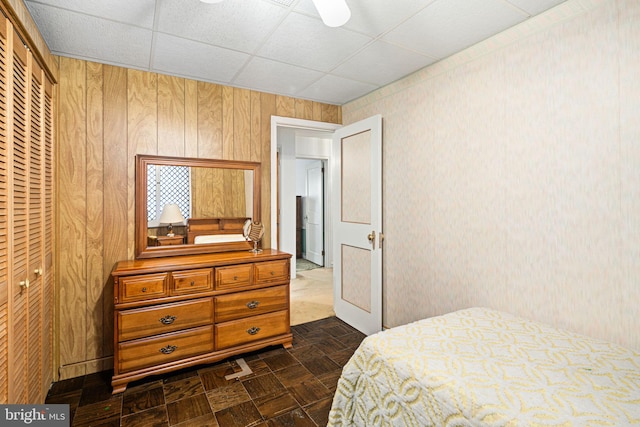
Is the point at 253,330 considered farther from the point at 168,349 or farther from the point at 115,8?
the point at 115,8

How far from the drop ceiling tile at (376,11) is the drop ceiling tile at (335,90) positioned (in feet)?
2.73

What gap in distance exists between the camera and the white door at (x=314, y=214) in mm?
6422

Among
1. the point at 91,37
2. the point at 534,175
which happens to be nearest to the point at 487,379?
the point at 534,175

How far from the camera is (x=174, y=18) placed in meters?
1.88

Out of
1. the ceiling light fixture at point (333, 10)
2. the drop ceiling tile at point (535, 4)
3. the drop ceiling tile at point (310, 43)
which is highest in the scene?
the drop ceiling tile at point (310, 43)

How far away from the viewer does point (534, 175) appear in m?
1.91

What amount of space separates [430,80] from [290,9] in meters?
1.31

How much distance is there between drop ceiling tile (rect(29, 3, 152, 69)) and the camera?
187 cm

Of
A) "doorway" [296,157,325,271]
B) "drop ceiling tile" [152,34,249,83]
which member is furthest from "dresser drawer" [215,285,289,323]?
"doorway" [296,157,325,271]

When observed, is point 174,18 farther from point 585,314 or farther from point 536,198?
point 585,314

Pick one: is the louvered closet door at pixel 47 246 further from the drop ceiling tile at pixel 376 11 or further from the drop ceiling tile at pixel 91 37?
the drop ceiling tile at pixel 376 11

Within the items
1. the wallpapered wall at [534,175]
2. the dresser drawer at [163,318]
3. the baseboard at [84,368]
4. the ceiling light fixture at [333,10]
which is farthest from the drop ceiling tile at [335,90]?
the baseboard at [84,368]

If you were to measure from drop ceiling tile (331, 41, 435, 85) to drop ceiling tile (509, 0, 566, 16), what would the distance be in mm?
709

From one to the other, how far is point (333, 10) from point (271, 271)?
6.70 ft
